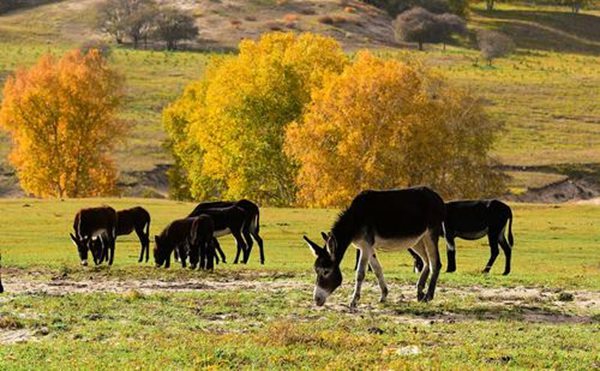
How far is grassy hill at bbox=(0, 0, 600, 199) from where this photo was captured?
9312 centimetres

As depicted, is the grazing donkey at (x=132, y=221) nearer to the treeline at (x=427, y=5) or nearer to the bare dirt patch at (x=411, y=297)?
the bare dirt patch at (x=411, y=297)

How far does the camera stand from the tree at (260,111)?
6850cm

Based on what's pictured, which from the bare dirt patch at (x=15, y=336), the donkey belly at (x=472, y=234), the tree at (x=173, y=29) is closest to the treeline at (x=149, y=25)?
the tree at (x=173, y=29)

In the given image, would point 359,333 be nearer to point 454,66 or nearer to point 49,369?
point 49,369

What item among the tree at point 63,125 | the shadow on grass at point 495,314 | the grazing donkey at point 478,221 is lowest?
the tree at point 63,125

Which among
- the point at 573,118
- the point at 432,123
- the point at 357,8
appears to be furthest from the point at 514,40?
the point at 432,123

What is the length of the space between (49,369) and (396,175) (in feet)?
164

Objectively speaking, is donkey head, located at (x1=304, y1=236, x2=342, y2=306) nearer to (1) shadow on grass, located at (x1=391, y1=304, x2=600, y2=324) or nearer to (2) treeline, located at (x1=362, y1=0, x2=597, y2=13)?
(1) shadow on grass, located at (x1=391, y1=304, x2=600, y2=324)

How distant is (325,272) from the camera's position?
59.3 feet

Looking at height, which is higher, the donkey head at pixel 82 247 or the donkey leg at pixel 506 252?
the donkey leg at pixel 506 252

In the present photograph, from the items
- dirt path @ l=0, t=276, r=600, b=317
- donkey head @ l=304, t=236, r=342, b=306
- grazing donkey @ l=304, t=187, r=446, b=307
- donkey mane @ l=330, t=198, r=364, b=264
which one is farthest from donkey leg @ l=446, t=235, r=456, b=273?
donkey head @ l=304, t=236, r=342, b=306

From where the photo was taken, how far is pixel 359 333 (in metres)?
15.4

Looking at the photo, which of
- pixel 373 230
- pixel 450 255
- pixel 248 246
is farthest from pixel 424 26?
pixel 373 230

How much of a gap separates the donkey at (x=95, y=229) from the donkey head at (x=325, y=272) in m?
11.4
